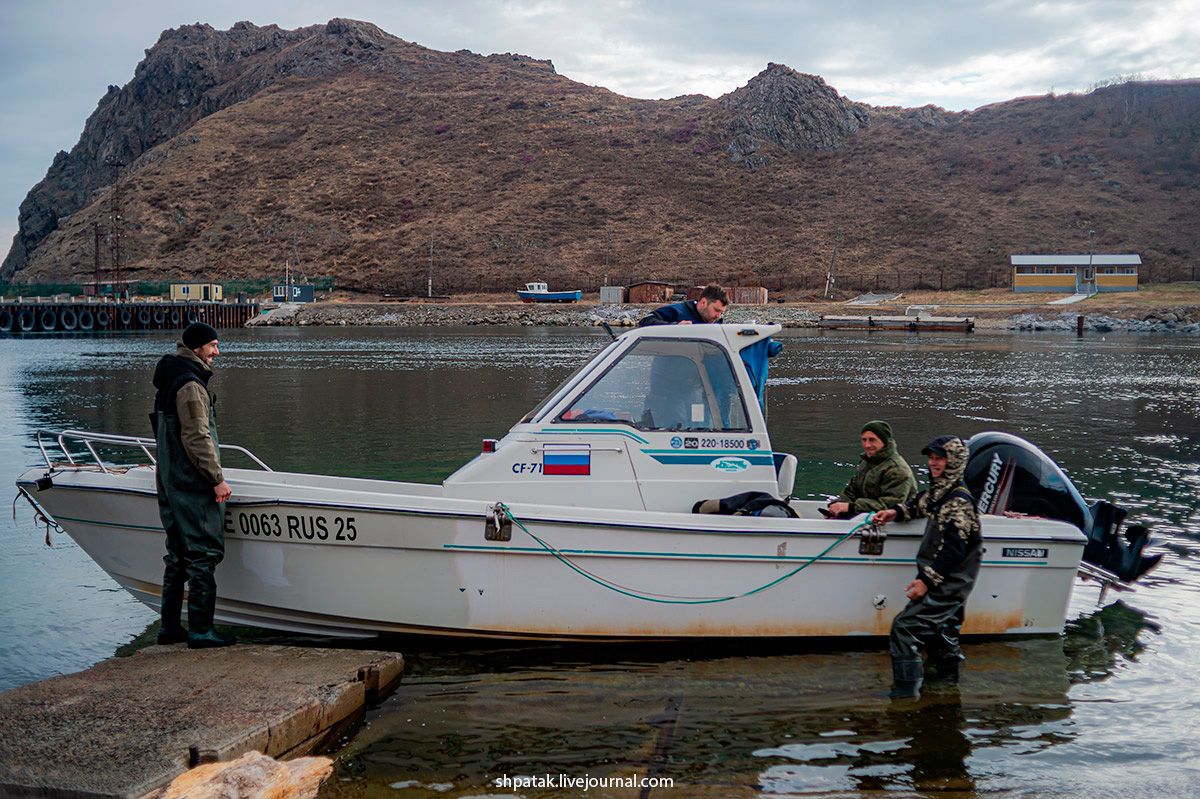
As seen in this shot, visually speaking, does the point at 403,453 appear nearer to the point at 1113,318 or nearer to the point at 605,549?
the point at 605,549

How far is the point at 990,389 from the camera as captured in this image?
26.9 meters

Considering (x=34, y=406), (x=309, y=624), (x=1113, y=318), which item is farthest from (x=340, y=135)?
(x=309, y=624)

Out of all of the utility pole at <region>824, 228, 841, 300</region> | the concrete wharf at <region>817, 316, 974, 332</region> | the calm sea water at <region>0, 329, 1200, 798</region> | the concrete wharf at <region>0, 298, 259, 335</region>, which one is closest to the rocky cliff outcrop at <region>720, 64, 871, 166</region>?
the utility pole at <region>824, 228, 841, 300</region>

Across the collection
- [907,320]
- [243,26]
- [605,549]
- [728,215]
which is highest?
[243,26]

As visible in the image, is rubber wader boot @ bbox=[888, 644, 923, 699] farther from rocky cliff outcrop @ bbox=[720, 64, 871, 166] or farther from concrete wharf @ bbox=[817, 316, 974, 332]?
rocky cliff outcrop @ bbox=[720, 64, 871, 166]

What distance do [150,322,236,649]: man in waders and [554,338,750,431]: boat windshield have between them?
246 cm

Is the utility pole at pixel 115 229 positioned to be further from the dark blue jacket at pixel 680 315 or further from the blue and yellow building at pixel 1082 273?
the dark blue jacket at pixel 680 315

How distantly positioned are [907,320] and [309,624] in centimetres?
6515

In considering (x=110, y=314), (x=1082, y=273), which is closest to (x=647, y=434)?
(x=110, y=314)

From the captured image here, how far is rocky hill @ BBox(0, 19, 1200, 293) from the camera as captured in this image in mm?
94625

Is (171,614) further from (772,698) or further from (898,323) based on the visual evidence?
(898,323)

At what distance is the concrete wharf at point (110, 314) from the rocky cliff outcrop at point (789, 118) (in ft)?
235

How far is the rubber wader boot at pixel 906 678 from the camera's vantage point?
6000mm

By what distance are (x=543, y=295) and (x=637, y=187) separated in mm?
32914
